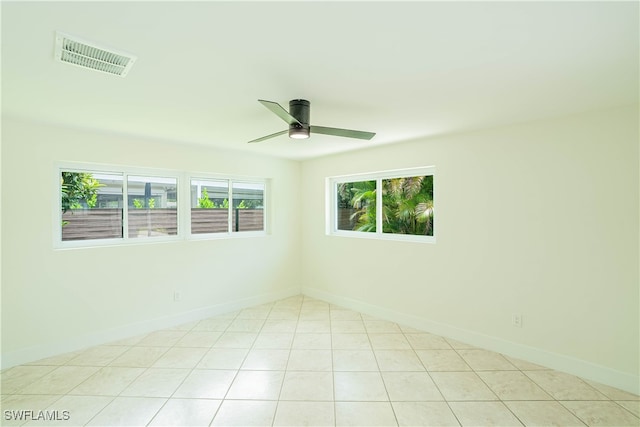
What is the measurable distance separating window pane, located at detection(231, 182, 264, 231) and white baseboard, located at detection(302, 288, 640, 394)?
1.93 metres

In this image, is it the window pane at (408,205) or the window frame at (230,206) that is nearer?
the window pane at (408,205)

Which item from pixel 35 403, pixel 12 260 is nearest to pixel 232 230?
pixel 12 260

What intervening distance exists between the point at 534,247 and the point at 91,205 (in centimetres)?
448

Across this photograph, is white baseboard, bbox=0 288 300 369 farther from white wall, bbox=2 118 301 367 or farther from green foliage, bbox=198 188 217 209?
green foliage, bbox=198 188 217 209

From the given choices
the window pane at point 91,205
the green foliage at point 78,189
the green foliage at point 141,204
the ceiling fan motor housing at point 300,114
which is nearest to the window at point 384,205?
the ceiling fan motor housing at point 300,114

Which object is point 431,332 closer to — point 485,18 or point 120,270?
point 485,18

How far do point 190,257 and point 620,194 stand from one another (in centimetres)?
432

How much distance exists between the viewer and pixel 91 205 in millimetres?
3256

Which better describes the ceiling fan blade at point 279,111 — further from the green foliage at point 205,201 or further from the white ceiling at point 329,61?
the green foliage at point 205,201

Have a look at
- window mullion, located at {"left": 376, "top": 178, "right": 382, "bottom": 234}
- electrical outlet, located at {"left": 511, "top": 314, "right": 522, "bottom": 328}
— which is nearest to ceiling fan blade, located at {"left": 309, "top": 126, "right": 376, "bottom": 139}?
window mullion, located at {"left": 376, "top": 178, "right": 382, "bottom": 234}

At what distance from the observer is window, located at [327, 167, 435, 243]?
12.0 feet

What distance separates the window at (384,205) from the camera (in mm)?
3670

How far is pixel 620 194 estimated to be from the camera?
2.34 m

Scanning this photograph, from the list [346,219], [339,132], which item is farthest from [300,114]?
[346,219]
